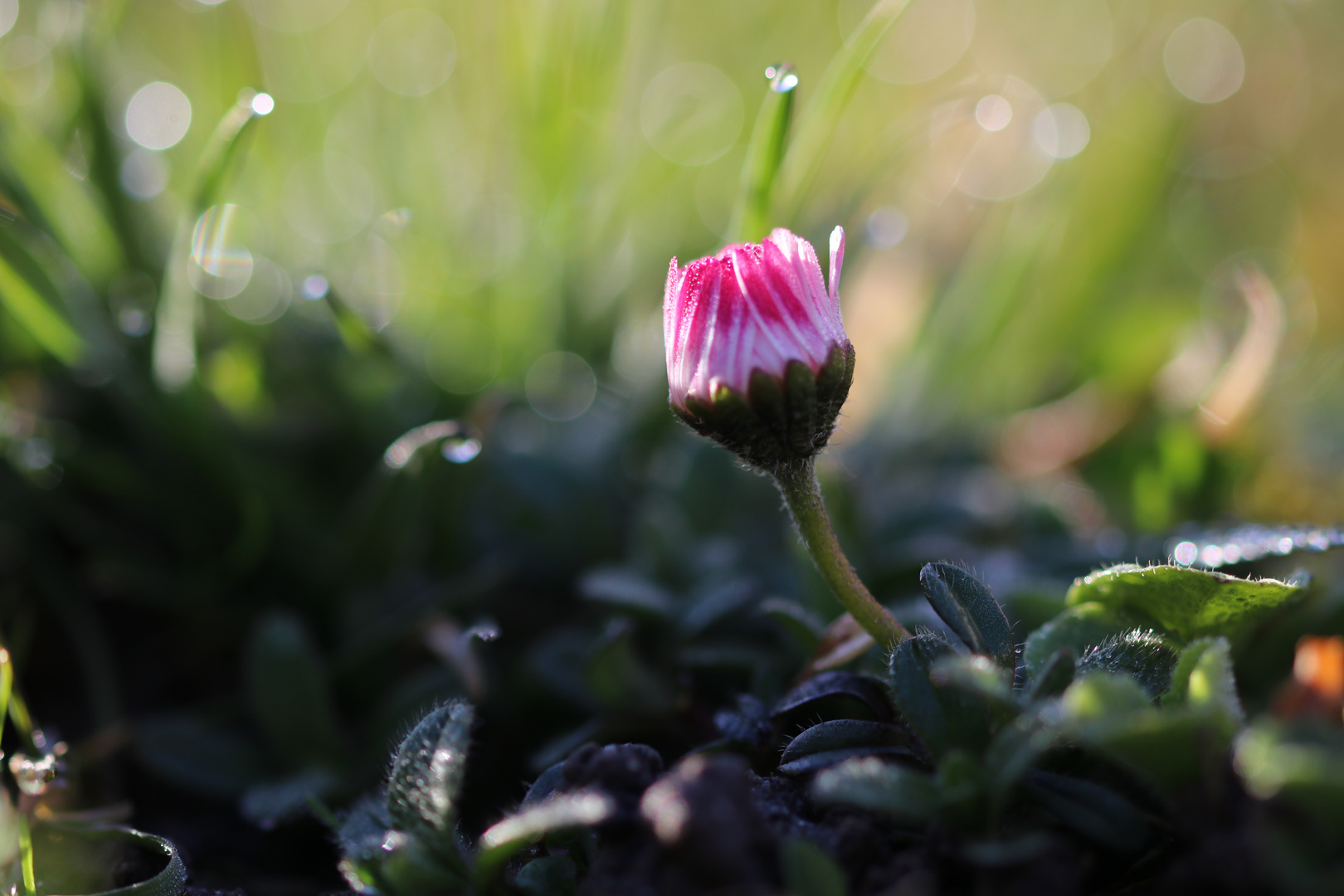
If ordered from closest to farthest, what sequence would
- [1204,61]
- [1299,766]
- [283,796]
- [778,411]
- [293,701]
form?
1. [1299,766]
2. [778,411]
3. [283,796]
4. [293,701]
5. [1204,61]

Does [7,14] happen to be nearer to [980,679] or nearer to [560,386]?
[560,386]

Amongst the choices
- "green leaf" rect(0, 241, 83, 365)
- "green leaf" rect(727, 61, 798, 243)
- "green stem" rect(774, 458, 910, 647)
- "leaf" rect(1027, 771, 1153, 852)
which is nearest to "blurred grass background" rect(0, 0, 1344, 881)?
"green leaf" rect(0, 241, 83, 365)

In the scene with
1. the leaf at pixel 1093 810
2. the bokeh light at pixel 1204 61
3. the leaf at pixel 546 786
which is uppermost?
the bokeh light at pixel 1204 61

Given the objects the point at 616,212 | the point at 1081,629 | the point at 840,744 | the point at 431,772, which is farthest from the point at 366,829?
the point at 616,212

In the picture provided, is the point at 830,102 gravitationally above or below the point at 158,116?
below

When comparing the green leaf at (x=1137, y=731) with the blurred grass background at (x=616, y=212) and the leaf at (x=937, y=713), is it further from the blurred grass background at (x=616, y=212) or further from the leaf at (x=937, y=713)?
the blurred grass background at (x=616, y=212)

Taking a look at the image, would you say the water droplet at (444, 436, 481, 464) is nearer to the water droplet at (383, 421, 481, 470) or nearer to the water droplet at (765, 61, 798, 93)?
the water droplet at (383, 421, 481, 470)

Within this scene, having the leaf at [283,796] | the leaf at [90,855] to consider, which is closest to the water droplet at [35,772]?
the leaf at [90,855]
